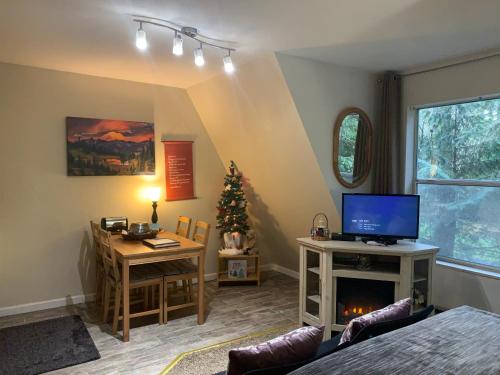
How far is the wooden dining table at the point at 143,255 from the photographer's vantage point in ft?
10.5

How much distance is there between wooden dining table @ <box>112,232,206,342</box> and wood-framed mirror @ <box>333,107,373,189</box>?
1555 millimetres

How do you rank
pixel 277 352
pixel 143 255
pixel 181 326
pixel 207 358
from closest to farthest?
pixel 277 352 < pixel 207 358 < pixel 143 255 < pixel 181 326

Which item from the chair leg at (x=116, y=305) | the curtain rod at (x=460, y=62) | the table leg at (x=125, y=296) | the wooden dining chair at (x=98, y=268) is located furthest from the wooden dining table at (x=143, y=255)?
the curtain rod at (x=460, y=62)

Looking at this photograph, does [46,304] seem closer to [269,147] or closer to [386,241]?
[269,147]

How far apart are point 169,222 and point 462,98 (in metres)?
3.35

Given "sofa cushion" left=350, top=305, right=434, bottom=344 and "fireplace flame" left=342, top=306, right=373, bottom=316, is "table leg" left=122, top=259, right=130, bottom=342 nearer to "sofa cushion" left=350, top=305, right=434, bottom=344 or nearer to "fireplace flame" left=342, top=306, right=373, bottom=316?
"fireplace flame" left=342, top=306, right=373, bottom=316

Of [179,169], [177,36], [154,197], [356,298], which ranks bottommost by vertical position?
[356,298]

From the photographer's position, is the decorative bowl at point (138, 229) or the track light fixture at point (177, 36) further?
the decorative bowl at point (138, 229)

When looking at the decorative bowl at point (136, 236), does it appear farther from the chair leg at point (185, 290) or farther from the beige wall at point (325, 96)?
the beige wall at point (325, 96)

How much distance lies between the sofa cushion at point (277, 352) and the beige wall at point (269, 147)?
2.12 metres

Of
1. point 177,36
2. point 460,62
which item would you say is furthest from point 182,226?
point 460,62

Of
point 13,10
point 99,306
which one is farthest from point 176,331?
point 13,10

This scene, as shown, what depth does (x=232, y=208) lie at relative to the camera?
4.59 m

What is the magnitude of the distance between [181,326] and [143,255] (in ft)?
2.61
